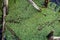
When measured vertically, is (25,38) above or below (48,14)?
below

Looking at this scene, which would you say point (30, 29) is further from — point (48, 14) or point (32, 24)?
point (48, 14)

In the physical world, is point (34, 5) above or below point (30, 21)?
above

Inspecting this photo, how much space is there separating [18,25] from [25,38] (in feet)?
1.29

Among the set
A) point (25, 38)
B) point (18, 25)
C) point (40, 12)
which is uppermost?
point (40, 12)

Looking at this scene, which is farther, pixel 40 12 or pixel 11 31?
pixel 40 12

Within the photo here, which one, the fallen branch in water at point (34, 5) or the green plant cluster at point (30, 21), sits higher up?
the fallen branch in water at point (34, 5)

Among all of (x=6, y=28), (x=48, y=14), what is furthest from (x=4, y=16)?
(x=48, y=14)

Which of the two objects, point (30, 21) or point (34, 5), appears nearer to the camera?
point (30, 21)

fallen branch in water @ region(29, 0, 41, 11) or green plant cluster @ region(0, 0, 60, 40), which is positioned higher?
fallen branch in water @ region(29, 0, 41, 11)

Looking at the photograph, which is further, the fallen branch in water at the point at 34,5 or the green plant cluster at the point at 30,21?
the fallen branch in water at the point at 34,5

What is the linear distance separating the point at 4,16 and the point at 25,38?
2.40 ft

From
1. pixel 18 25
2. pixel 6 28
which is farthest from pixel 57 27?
pixel 6 28

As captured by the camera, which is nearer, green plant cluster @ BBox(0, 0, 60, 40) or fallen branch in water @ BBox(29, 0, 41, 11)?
green plant cluster @ BBox(0, 0, 60, 40)

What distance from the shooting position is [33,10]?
492cm
